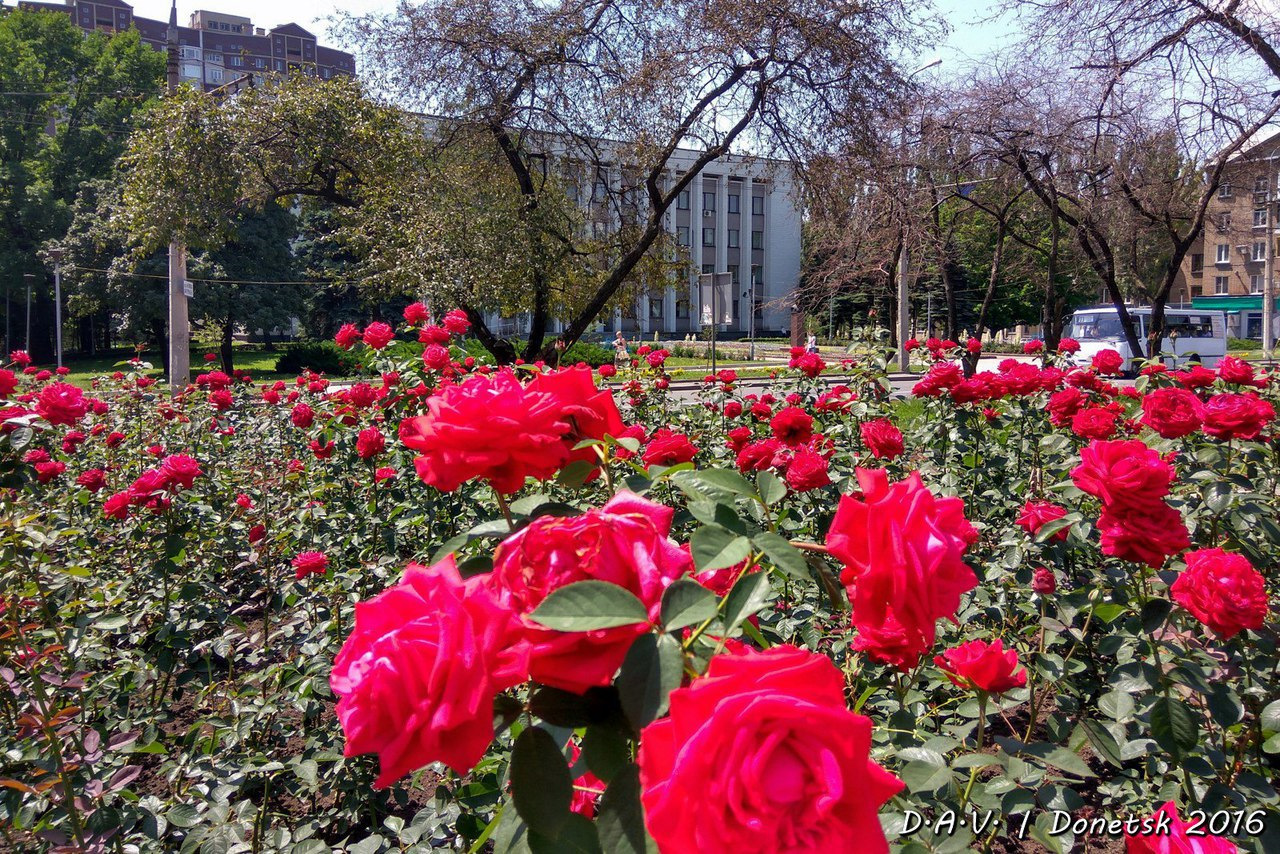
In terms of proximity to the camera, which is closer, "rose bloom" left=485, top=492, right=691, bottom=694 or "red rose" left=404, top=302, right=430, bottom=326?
"rose bloom" left=485, top=492, right=691, bottom=694

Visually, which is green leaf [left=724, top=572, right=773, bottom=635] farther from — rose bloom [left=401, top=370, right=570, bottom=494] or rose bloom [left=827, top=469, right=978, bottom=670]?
rose bloom [left=401, top=370, right=570, bottom=494]

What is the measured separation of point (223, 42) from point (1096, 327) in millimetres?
79499

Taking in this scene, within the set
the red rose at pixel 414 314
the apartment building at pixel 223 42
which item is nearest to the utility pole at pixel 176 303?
the red rose at pixel 414 314

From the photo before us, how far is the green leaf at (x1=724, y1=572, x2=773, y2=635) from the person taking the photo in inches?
25.5

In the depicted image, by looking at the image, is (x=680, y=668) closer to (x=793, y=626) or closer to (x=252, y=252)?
(x=793, y=626)

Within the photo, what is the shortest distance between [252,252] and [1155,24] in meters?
29.5

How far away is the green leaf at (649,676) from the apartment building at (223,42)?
257 ft

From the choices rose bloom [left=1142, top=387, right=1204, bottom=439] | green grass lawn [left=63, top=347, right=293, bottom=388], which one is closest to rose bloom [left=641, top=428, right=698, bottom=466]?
rose bloom [left=1142, top=387, right=1204, bottom=439]

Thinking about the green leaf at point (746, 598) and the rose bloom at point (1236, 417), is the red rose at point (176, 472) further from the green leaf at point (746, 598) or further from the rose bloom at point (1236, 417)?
the rose bloom at point (1236, 417)

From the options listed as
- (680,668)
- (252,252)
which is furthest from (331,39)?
(252,252)

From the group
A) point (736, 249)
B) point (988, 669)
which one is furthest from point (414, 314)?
point (736, 249)

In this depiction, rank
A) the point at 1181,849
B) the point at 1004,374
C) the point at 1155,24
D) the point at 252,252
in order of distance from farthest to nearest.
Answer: the point at 252,252, the point at 1155,24, the point at 1004,374, the point at 1181,849

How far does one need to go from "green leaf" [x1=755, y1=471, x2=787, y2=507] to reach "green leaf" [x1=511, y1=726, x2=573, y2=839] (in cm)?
33

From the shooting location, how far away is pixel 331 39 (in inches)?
438
